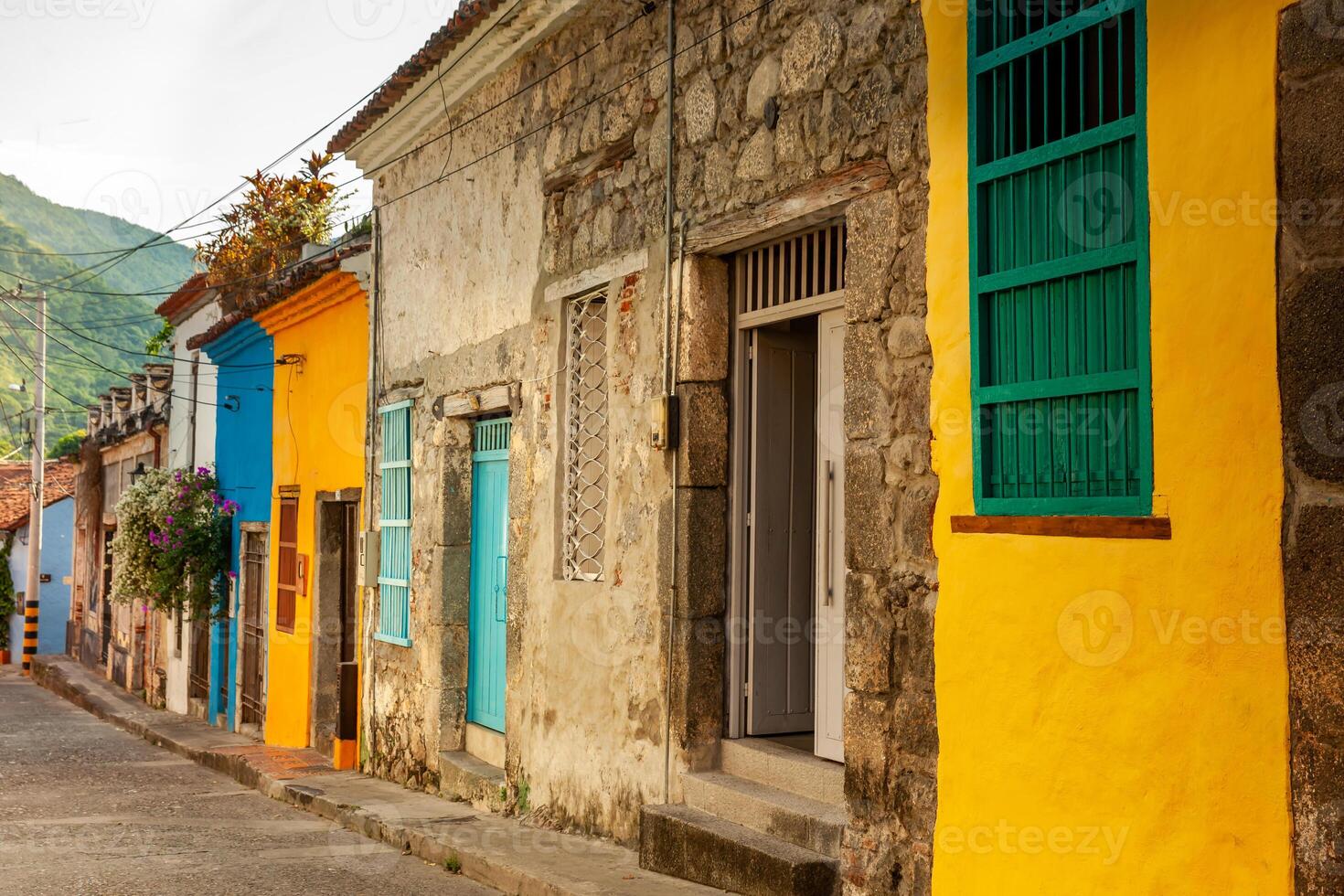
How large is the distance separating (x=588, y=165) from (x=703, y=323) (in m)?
1.54

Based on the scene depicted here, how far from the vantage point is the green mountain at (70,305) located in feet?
107

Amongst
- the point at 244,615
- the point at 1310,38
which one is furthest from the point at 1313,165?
the point at 244,615

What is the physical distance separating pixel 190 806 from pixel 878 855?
6.21 m

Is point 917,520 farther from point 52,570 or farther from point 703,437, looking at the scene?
point 52,570

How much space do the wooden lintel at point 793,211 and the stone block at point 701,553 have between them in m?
1.18

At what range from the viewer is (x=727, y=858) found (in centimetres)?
586

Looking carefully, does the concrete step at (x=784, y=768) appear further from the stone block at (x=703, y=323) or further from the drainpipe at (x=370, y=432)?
the drainpipe at (x=370, y=432)

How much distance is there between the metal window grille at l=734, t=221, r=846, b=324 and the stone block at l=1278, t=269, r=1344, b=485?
2.45 meters

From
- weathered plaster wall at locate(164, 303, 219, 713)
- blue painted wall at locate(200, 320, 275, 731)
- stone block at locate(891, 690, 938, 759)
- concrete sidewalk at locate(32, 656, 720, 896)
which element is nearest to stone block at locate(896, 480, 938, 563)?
stone block at locate(891, 690, 938, 759)

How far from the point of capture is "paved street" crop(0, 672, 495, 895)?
6809mm

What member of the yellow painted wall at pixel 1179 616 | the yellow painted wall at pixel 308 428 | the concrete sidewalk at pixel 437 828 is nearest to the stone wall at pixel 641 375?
the concrete sidewalk at pixel 437 828

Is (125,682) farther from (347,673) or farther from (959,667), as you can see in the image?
(959,667)

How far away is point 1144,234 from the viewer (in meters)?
4.20

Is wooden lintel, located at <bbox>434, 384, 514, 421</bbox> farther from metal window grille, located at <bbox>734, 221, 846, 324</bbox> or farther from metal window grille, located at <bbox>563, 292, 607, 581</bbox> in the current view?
metal window grille, located at <bbox>734, 221, 846, 324</bbox>
